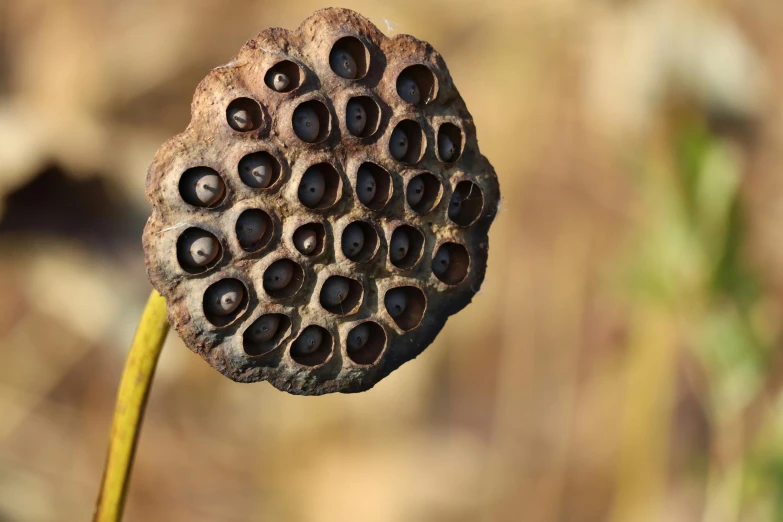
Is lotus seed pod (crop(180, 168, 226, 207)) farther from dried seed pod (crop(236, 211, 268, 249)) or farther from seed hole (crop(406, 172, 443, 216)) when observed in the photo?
seed hole (crop(406, 172, 443, 216))

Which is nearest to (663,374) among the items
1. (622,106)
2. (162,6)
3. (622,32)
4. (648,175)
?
(648,175)

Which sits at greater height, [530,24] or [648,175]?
[530,24]

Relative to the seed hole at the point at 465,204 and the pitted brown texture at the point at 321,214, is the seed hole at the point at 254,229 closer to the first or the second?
the pitted brown texture at the point at 321,214

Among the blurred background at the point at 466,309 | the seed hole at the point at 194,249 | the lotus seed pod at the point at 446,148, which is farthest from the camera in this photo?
the blurred background at the point at 466,309

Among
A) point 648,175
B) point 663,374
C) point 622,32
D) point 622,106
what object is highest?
point 622,32

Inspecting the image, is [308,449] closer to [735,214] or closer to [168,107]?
[168,107]

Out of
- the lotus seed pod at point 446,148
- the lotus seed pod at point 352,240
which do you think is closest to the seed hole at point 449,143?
the lotus seed pod at point 446,148

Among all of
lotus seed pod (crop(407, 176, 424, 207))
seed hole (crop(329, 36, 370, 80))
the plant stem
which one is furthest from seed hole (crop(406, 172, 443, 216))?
the plant stem
